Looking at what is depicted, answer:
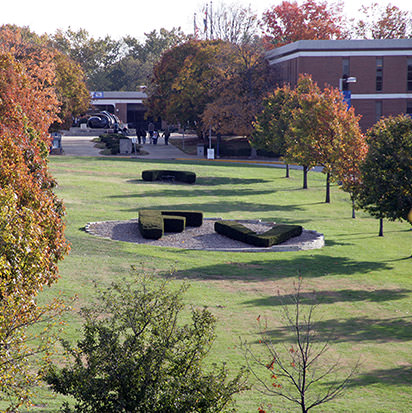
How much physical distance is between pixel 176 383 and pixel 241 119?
5322 centimetres

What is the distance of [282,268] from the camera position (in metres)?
21.5

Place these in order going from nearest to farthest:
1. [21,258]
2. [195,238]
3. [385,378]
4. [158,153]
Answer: [21,258] → [385,378] → [195,238] → [158,153]

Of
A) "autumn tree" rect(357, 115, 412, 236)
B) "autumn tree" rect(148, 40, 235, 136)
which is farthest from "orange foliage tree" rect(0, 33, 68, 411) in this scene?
"autumn tree" rect(148, 40, 235, 136)

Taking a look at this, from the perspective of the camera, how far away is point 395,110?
6681cm

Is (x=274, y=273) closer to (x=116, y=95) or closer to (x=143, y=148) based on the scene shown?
(x=143, y=148)

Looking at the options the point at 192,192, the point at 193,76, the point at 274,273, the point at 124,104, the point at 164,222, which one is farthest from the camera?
the point at 124,104

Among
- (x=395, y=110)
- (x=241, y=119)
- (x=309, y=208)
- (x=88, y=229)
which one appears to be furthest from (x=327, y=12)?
(x=88, y=229)

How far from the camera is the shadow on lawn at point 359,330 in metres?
14.7

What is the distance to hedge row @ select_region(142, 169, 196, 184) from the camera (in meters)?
42.9

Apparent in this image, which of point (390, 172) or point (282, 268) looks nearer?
point (282, 268)

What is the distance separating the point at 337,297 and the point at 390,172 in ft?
24.6

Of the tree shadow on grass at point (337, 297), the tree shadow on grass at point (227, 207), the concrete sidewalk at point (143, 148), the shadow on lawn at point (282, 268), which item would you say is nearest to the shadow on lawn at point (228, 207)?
the tree shadow on grass at point (227, 207)

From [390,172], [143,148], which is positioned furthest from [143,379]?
[143,148]

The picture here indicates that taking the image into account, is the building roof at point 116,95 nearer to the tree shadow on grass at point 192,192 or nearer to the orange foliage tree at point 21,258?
the tree shadow on grass at point 192,192
